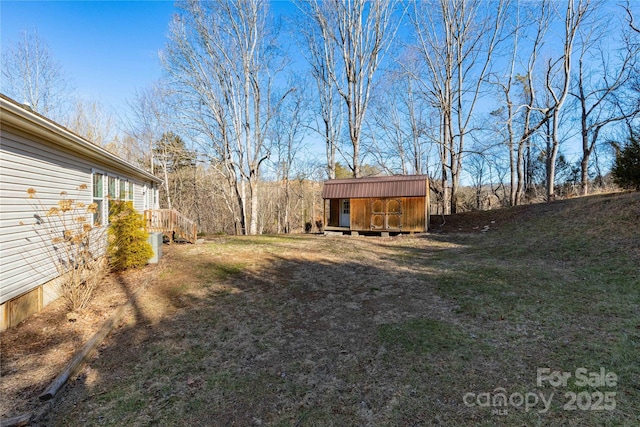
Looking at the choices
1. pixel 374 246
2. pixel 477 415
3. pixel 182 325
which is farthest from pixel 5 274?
pixel 374 246

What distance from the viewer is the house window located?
749 centimetres

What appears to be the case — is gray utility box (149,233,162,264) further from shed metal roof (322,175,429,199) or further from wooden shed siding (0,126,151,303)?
shed metal roof (322,175,429,199)

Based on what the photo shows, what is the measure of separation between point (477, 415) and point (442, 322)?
1.79 metres

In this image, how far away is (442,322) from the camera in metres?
4.12

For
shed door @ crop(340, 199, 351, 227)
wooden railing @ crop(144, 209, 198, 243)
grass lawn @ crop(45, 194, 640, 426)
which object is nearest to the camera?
grass lawn @ crop(45, 194, 640, 426)

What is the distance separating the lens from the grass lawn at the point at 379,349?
250 centimetres

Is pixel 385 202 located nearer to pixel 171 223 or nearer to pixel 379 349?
pixel 171 223

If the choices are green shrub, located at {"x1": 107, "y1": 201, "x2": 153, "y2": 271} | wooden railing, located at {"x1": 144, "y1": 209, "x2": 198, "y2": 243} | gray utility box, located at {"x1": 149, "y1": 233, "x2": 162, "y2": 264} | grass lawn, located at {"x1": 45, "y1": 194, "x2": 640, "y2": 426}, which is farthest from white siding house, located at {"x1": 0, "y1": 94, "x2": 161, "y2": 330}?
wooden railing, located at {"x1": 144, "y1": 209, "x2": 198, "y2": 243}

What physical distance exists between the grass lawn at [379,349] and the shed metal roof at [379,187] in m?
6.90

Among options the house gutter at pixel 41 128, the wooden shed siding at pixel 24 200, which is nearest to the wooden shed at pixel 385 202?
the house gutter at pixel 41 128

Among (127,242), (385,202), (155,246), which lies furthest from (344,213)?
(127,242)

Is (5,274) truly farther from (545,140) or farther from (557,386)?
(545,140)

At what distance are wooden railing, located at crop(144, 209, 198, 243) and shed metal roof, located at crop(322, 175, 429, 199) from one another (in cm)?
715

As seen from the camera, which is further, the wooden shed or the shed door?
the shed door
